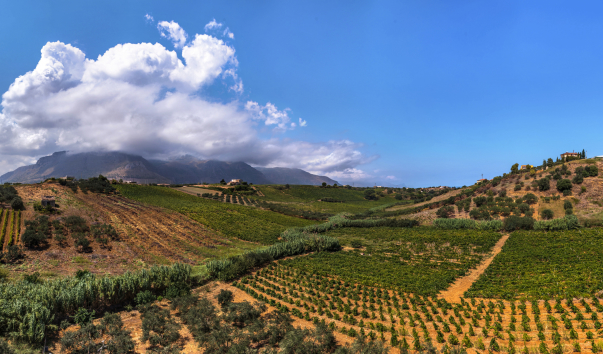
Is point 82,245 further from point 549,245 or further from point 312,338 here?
point 549,245

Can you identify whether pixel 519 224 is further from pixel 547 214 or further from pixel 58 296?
pixel 58 296

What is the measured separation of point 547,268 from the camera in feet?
77.0

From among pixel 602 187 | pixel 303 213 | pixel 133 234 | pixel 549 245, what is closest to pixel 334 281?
pixel 549 245

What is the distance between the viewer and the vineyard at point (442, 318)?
13.1 metres

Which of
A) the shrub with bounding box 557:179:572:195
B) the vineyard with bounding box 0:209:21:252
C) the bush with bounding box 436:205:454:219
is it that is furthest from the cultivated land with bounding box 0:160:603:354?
the bush with bounding box 436:205:454:219

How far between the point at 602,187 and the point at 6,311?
275 ft

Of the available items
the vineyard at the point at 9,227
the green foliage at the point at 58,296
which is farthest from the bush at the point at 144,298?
the vineyard at the point at 9,227

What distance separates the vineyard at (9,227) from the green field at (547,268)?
4769 cm

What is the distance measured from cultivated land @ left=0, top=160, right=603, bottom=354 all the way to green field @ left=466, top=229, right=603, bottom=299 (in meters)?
0.12

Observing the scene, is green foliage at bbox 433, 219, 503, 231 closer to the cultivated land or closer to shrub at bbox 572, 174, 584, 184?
the cultivated land

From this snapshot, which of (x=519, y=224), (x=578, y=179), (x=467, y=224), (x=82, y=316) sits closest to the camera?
(x=82, y=316)

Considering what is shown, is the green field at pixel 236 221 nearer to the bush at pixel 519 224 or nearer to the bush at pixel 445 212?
the bush at pixel 445 212

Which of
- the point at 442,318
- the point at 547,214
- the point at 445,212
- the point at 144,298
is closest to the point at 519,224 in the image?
the point at 547,214

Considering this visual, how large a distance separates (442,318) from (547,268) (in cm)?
1565
